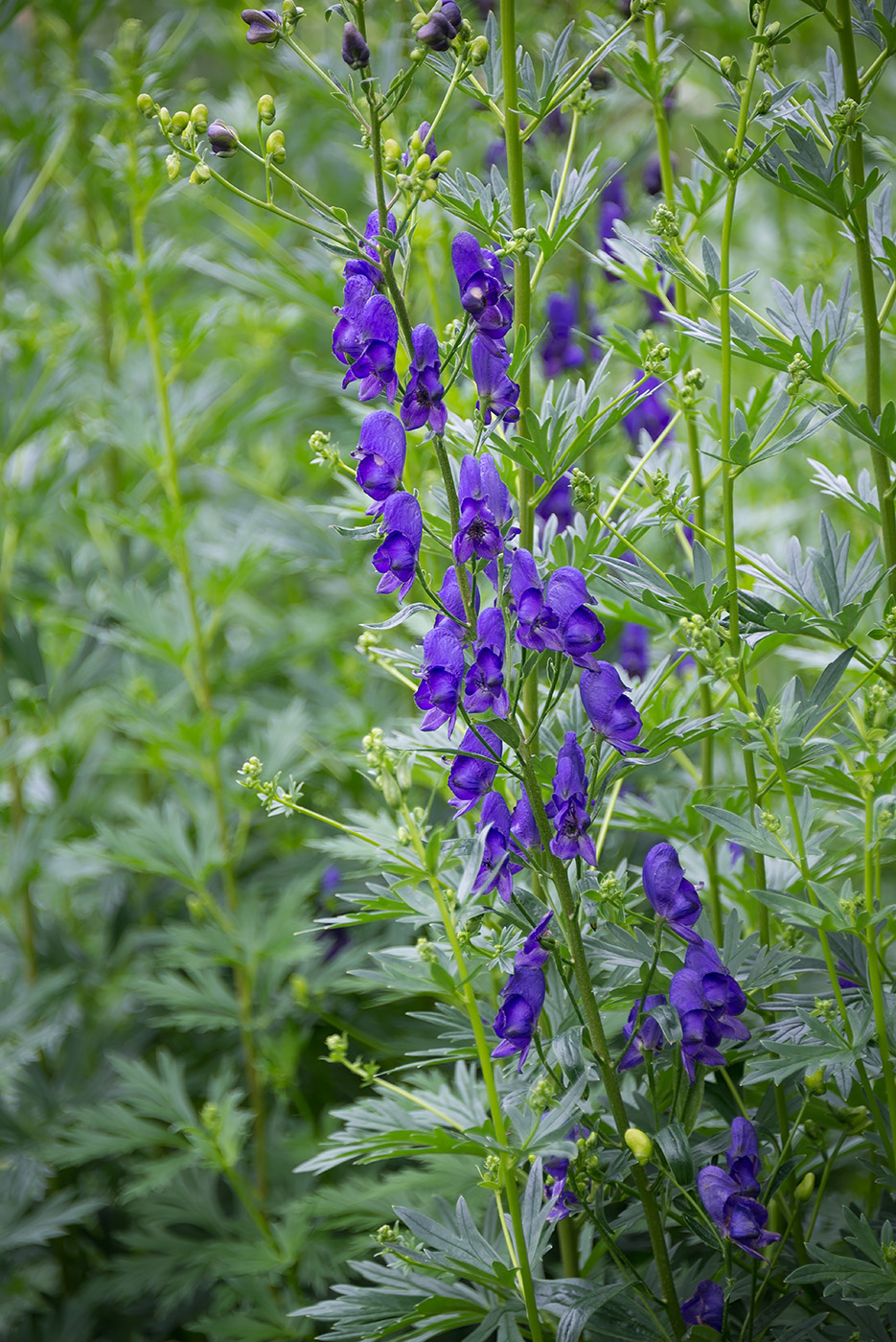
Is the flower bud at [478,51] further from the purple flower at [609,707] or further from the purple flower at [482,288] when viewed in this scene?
the purple flower at [609,707]

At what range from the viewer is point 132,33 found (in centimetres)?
149

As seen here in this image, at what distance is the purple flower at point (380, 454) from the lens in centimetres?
76

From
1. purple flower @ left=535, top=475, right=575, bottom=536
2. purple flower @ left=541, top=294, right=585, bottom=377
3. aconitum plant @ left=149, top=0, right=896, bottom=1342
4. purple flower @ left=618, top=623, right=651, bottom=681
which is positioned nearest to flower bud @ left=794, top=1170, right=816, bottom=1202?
aconitum plant @ left=149, top=0, right=896, bottom=1342

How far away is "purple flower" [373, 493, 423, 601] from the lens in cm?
74

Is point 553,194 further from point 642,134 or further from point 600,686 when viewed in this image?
point 642,134

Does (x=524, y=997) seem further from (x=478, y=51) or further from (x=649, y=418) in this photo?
(x=649, y=418)

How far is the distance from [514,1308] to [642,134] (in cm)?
152

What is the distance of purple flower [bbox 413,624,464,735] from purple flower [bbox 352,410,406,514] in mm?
108

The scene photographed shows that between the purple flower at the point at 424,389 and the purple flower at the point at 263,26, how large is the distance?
22 centimetres

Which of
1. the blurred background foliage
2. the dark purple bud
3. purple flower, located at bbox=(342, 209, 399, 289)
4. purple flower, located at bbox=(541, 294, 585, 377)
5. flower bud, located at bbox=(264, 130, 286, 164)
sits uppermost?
purple flower, located at bbox=(541, 294, 585, 377)

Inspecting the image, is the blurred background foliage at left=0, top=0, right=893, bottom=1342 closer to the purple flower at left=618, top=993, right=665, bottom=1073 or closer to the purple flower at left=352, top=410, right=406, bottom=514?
the purple flower at left=618, top=993, right=665, bottom=1073

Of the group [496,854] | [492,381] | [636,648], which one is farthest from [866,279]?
[636,648]

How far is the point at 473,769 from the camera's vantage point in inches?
30.5

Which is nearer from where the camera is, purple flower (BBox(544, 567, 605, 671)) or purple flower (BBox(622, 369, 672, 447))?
purple flower (BBox(544, 567, 605, 671))
